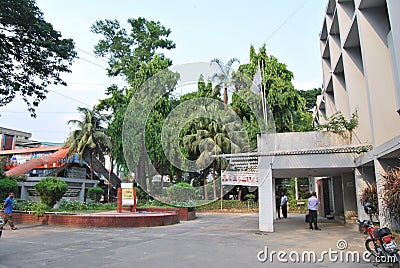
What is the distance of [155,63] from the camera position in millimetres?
23406

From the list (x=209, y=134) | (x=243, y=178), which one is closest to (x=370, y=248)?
(x=243, y=178)

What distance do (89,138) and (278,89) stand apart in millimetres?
18062

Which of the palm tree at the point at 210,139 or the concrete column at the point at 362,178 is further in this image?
the palm tree at the point at 210,139

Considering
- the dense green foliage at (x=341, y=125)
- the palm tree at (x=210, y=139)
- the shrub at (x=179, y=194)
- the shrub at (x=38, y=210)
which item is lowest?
the shrub at (x=38, y=210)

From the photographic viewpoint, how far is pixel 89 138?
97.4 feet

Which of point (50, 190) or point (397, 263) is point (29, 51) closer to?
point (50, 190)

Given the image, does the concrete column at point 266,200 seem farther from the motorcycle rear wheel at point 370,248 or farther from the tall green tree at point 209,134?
the tall green tree at point 209,134

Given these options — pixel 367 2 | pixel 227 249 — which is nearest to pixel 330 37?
pixel 367 2

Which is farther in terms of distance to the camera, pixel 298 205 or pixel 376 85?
pixel 298 205

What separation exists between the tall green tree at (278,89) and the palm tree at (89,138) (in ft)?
51.4

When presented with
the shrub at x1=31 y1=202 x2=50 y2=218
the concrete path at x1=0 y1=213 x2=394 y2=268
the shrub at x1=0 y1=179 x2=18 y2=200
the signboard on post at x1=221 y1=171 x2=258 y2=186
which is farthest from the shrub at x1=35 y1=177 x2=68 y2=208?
the signboard on post at x1=221 y1=171 x2=258 y2=186

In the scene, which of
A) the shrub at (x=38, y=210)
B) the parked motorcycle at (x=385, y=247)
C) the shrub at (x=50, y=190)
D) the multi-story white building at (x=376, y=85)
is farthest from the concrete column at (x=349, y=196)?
the shrub at (x=50, y=190)

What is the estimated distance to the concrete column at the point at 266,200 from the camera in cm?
1053

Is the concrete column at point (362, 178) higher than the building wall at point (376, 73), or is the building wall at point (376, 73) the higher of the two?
the building wall at point (376, 73)
